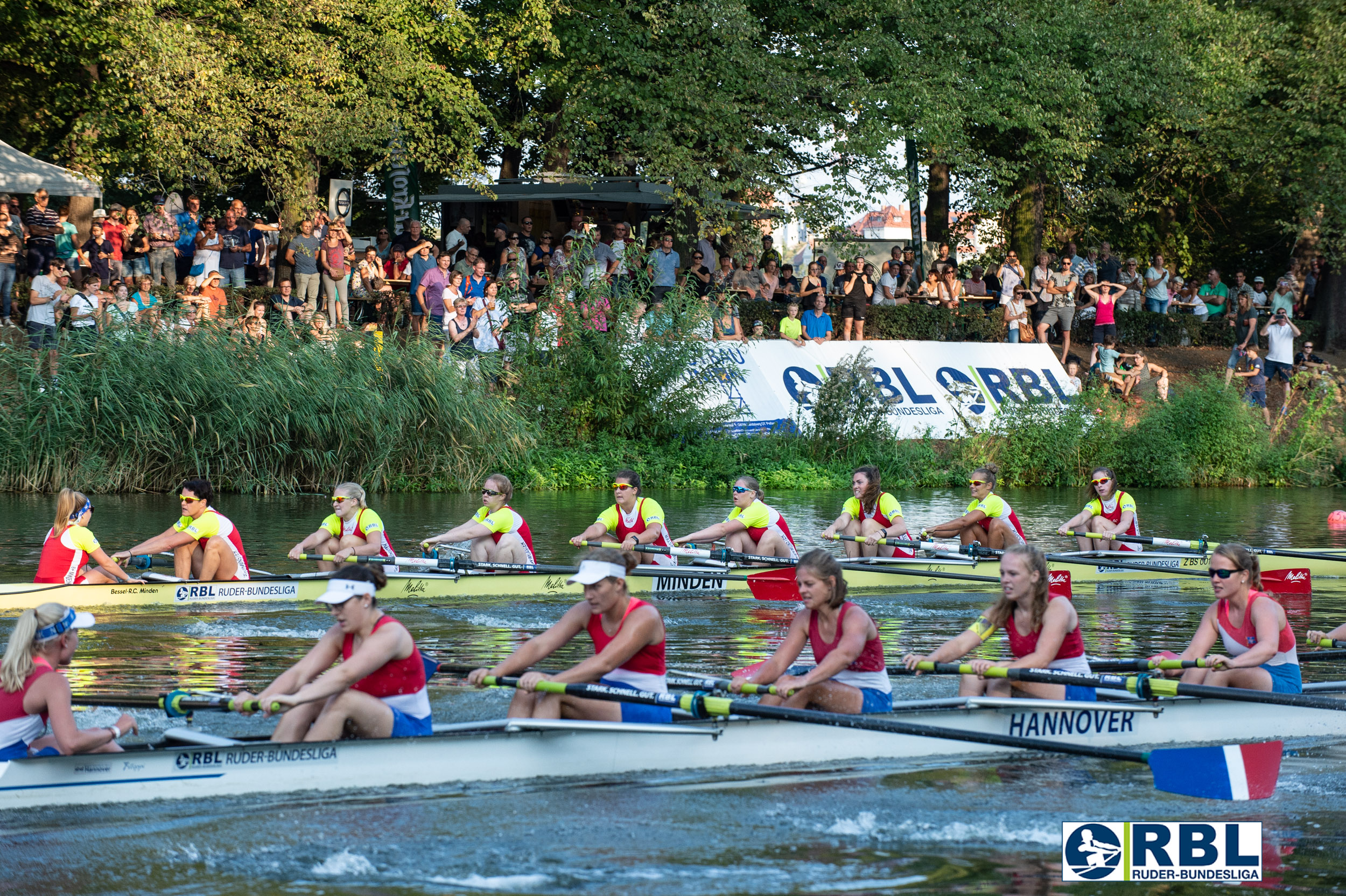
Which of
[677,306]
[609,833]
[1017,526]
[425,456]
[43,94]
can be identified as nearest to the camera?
[609,833]

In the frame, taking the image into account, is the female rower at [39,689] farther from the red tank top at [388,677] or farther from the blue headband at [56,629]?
the red tank top at [388,677]

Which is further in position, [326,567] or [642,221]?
[642,221]

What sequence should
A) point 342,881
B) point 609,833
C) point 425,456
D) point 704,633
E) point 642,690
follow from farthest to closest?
point 425,456, point 704,633, point 642,690, point 609,833, point 342,881

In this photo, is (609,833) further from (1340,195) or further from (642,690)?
(1340,195)

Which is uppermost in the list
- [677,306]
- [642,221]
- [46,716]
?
[642,221]

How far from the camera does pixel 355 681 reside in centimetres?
782

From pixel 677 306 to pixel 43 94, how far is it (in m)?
12.4

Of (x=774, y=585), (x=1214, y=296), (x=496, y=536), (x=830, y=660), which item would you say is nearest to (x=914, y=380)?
(x=1214, y=296)

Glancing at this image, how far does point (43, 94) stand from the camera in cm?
2719

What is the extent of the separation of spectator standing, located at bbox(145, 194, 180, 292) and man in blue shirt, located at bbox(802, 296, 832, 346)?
1133 centimetres

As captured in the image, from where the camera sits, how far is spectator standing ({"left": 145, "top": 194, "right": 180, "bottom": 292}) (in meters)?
23.1

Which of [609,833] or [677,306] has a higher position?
[677,306]

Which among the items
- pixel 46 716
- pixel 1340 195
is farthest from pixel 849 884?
pixel 1340 195

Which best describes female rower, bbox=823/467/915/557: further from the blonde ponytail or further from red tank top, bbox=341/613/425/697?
the blonde ponytail
